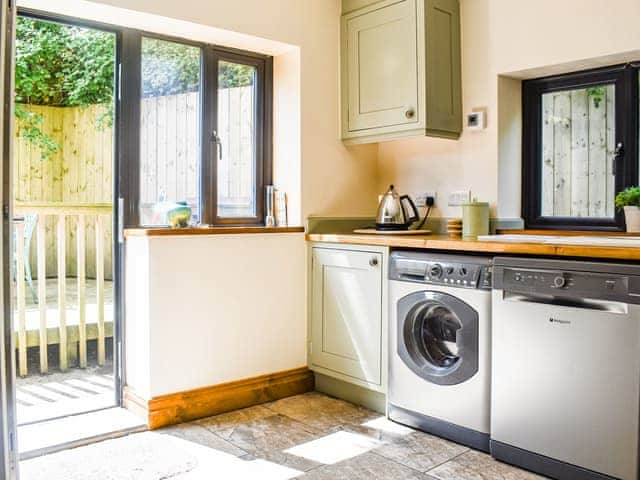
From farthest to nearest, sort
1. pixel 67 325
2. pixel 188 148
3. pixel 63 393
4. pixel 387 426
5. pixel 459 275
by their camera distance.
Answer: pixel 67 325 < pixel 63 393 < pixel 188 148 < pixel 387 426 < pixel 459 275

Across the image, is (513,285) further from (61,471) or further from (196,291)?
(61,471)

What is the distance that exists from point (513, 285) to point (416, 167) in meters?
1.42

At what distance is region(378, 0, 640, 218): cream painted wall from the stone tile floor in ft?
4.35

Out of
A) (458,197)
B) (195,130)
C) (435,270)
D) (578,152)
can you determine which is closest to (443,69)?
(458,197)

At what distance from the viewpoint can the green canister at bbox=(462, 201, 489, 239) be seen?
3.05 m

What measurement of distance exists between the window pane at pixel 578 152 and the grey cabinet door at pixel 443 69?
0.48 metres

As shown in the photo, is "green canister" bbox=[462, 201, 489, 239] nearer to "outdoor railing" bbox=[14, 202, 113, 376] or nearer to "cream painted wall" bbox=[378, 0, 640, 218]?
"cream painted wall" bbox=[378, 0, 640, 218]

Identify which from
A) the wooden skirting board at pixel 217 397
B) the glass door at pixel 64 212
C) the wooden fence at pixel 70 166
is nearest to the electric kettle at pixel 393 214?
the wooden skirting board at pixel 217 397

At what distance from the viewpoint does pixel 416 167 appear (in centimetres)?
364

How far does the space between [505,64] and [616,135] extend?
2.15 ft

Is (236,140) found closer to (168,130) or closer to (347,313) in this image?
(168,130)

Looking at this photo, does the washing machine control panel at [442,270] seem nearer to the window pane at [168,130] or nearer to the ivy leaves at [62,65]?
the window pane at [168,130]

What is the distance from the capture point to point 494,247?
8.07 feet

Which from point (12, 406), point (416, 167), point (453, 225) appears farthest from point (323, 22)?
point (12, 406)
